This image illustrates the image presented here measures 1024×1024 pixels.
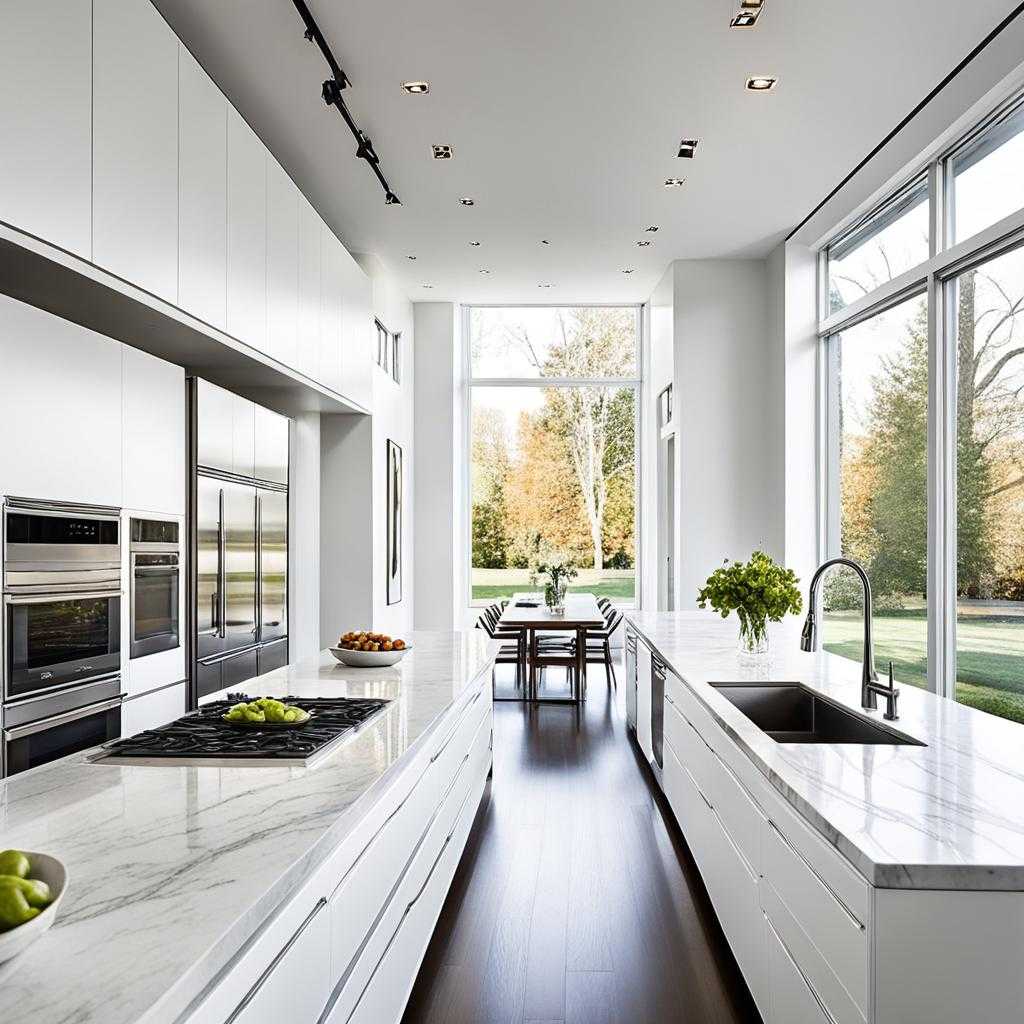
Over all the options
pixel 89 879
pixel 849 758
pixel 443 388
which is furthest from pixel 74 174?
pixel 443 388

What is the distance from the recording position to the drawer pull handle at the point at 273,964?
1.25 metres

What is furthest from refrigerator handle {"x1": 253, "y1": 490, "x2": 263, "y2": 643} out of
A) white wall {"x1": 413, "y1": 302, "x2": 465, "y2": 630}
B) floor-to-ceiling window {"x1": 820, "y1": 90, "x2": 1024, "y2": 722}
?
white wall {"x1": 413, "y1": 302, "x2": 465, "y2": 630}

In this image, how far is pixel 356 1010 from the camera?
1.88m

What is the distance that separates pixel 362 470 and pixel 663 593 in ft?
11.7

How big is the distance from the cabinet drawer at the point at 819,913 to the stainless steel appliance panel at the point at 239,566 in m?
3.17

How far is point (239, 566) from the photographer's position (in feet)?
16.0

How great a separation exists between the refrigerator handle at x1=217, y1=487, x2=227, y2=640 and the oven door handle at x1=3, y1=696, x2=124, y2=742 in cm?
111

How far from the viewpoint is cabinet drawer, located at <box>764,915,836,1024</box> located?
1878 millimetres

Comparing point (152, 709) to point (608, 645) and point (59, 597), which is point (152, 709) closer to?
point (59, 597)

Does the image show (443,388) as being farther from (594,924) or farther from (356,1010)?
(356,1010)

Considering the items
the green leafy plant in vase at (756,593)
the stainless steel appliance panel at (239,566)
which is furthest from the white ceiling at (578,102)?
the green leafy plant in vase at (756,593)

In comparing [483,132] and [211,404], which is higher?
[483,132]

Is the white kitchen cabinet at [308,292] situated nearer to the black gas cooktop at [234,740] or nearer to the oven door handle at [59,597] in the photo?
the oven door handle at [59,597]

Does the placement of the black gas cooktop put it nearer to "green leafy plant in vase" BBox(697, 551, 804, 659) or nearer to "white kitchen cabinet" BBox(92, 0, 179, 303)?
"white kitchen cabinet" BBox(92, 0, 179, 303)
